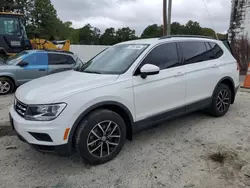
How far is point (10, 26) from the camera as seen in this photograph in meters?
10.5

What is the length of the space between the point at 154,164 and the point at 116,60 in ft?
5.81

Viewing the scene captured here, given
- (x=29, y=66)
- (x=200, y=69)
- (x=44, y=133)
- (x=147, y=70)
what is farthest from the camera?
(x=29, y=66)

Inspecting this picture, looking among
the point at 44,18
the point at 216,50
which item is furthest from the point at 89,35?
the point at 216,50

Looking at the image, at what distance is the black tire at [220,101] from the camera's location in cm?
460

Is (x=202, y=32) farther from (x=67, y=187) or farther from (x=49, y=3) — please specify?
(x=67, y=187)

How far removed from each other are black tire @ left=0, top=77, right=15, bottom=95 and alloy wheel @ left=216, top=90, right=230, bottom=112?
651 cm

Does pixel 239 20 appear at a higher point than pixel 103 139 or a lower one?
higher

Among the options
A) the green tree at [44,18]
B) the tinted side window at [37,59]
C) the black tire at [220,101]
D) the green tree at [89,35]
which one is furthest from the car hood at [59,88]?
the green tree at [89,35]

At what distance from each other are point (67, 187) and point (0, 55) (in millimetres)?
9632

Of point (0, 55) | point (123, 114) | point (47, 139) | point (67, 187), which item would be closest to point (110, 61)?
point (123, 114)

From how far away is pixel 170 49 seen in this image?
3.88m

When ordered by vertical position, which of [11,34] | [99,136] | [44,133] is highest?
[11,34]

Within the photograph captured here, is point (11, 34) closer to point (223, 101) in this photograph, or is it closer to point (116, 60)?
point (116, 60)

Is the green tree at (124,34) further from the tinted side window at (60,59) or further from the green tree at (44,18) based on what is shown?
the tinted side window at (60,59)
